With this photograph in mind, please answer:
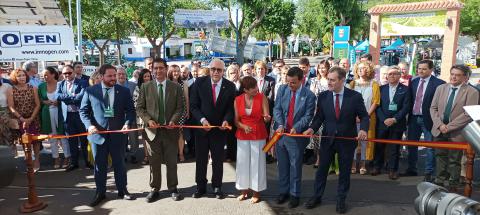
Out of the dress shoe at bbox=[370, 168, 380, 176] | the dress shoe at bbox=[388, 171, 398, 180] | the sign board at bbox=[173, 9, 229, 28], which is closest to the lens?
the dress shoe at bbox=[388, 171, 398, 180]

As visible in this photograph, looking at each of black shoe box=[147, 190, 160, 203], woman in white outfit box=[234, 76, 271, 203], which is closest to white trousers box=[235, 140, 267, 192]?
woman in white outfit box=[234, 76, 271, 203]

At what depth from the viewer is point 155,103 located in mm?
4844

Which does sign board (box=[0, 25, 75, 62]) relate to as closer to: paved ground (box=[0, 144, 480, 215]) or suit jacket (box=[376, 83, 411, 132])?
paved ground (box=[0, 144, 480, 215])

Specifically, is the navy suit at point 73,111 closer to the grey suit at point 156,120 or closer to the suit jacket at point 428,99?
the grey suit at point 156,120

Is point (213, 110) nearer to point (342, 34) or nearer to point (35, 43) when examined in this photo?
point (35, 43)

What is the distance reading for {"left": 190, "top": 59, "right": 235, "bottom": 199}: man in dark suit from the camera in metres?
4.91

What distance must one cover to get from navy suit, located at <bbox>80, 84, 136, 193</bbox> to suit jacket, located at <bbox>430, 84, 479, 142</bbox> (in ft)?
13.9

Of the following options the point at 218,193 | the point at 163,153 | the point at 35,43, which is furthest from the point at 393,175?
the point at 35,43

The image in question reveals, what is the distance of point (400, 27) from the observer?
16234mm

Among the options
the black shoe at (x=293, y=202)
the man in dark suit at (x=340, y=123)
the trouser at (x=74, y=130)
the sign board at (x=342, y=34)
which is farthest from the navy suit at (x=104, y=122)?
the sign board at (x=342, y=34)

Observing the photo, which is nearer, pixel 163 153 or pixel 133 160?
pixel 163 153

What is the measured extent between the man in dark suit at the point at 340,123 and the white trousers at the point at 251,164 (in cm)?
69

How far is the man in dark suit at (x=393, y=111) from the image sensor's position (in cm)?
568

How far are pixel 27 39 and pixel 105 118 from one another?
170 inches
